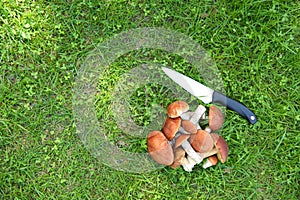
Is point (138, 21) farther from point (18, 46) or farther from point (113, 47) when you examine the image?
point (18, 46)

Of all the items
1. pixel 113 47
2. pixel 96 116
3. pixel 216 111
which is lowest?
pixel 96 116

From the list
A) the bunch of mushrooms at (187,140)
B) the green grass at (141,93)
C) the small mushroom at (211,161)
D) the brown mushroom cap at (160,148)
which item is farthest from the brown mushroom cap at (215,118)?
the brown mushroom cap at (160,148)

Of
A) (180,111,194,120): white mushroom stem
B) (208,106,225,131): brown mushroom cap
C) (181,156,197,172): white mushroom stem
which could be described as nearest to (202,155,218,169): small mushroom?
(181,156,197,172): white mushroom stem

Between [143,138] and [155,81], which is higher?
[155,81]

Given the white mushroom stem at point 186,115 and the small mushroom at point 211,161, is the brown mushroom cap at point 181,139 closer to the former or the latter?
the white mushroom stem at point 186,115

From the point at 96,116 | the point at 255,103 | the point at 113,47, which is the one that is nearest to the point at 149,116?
the point at 96,116

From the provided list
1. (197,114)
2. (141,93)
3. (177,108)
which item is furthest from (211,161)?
(141,93)

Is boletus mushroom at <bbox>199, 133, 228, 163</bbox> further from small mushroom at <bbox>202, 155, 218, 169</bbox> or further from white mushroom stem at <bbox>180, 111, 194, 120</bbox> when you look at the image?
white mushroom stem at <bbox>180, 111, 194, 120</bbox>
